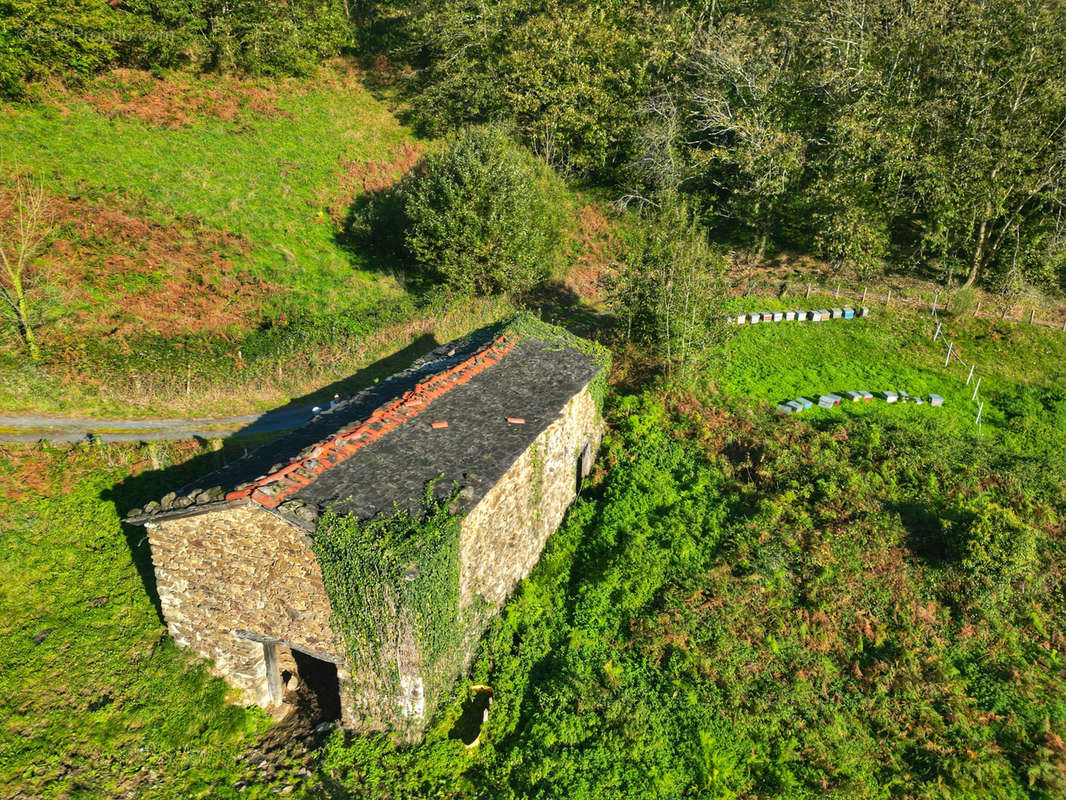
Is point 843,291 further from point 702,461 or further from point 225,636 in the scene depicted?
point 225,636

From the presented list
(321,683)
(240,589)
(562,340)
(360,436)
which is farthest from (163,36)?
(321,683)

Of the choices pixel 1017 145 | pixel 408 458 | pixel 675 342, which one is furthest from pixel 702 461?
pixel 1017 145

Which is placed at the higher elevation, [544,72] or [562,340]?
[544,72]

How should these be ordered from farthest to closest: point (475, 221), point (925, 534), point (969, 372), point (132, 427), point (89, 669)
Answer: point (475, 221) → point (969, 372) → point (132, 427) → point (925, 534) → point (89, 669)

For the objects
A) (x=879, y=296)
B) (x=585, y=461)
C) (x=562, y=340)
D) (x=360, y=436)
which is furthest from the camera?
(x=879, y=296)

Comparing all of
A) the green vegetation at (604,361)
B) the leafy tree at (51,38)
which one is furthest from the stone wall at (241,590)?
the leafy tree at (51,38)

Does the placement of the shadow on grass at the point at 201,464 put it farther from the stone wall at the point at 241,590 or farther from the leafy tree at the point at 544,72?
the leafy tree at the point at 544,72

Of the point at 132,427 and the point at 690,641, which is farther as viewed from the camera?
the point at 132,427

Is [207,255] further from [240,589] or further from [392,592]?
[392,592]
